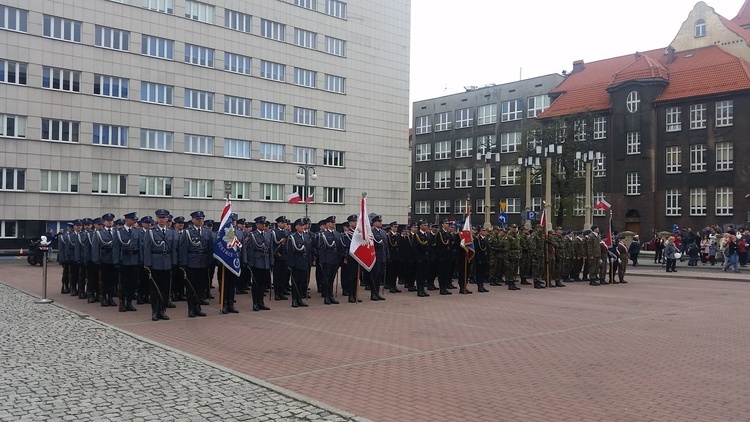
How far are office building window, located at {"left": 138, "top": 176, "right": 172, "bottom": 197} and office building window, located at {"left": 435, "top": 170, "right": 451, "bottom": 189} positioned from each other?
114 ft

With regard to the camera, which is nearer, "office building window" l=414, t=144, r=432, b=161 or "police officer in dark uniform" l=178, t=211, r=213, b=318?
"police officer in dark uniform" l=178, t=211, r=213, b=318

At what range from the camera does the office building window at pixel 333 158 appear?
5428cm

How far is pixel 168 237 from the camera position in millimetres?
12875

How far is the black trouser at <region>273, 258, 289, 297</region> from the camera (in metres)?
15.8

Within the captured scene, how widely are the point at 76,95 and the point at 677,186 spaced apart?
1782 inches

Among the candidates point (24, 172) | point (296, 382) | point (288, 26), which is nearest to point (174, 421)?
point (296, 382)

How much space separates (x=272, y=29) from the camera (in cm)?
5075

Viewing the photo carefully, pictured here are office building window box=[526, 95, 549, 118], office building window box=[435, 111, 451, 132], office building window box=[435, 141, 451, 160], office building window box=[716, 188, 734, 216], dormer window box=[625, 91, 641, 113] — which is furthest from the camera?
office building window box=[435, 111, 451, 132]

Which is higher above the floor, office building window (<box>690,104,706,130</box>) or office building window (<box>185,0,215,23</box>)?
office building window (<box>185,0,215,23</box>)

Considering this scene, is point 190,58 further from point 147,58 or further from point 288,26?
point 288,26

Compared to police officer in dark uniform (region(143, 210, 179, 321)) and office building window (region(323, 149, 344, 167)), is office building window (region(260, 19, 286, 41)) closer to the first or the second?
office building window (region(323, 149, 344, 167))

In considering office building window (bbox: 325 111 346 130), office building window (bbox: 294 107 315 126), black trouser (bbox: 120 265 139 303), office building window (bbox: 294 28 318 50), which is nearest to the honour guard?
black trouser (bbox: 120 265 139 303)

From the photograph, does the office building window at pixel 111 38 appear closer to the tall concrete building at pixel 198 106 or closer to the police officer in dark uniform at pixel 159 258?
the tall concrete building at pixel 198 106

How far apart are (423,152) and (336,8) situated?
24.7 m
